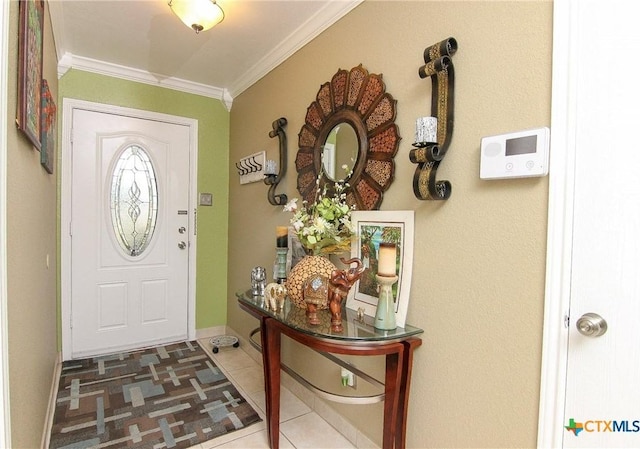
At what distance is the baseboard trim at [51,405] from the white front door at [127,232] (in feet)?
0.68

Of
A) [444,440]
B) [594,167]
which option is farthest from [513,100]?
[444,440]

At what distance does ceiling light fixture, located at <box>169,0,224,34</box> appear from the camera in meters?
1.83

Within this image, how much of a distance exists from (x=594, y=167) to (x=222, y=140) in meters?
3.24

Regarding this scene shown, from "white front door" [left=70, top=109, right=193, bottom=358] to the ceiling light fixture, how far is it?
1576 mm

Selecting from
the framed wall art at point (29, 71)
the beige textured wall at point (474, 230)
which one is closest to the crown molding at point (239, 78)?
the beige textured wall at point (474, 230)

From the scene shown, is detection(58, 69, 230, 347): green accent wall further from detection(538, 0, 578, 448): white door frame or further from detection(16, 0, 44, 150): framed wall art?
detection(538, 0, 578, 448): white door frame

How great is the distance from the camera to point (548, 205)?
43.6 inches

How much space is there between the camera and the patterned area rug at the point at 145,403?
1.95 metres

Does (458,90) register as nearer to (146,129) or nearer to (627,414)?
(627,414)

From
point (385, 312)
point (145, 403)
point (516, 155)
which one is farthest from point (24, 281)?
point (516, 155)

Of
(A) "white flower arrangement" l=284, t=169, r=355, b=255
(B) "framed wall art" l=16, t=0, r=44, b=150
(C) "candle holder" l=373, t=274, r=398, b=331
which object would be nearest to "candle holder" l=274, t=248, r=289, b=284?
(A) "white flower arrangement" l=284, t=169, r=355, b=255

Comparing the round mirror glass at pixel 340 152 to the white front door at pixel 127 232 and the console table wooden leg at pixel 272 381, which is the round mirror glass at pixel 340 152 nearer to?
the console table wooden leg at pixel 272 381

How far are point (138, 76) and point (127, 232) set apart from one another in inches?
56.3

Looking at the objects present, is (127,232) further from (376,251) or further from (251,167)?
(376,251)
